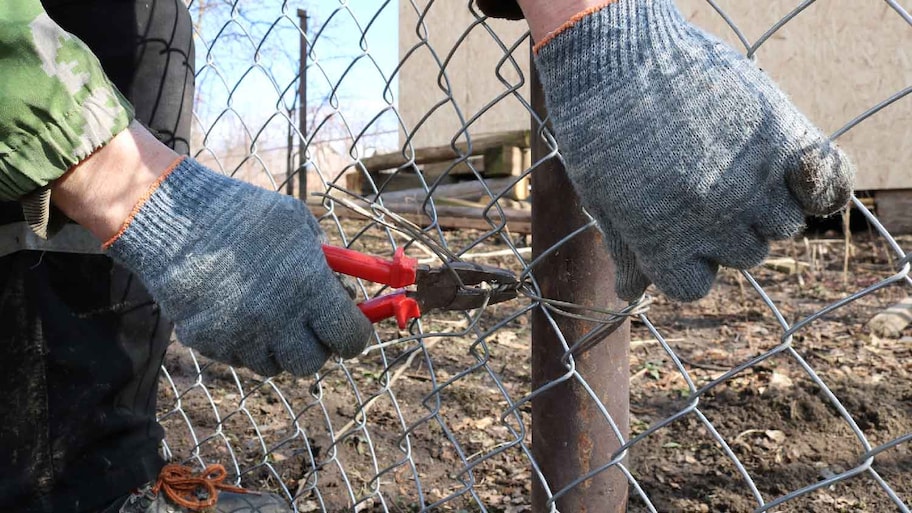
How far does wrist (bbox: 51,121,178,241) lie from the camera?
976 mm

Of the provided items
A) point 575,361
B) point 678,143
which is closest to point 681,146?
point 678,143

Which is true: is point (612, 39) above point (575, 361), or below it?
above

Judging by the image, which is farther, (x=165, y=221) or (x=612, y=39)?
(x=165, y=221)

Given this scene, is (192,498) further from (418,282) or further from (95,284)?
(418,282)

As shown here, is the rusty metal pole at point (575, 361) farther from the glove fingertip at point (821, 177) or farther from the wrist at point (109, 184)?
the wrist at point (109, 184)

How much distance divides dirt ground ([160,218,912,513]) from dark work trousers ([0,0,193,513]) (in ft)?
1.44

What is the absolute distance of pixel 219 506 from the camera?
160 centimetres

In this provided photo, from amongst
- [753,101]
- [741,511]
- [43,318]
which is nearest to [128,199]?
[43,318]

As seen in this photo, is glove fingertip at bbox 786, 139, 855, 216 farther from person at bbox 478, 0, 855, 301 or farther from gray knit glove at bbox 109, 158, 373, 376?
gray knit glove at bbox 109, 158, 373, 376

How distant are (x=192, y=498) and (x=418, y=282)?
0.83m

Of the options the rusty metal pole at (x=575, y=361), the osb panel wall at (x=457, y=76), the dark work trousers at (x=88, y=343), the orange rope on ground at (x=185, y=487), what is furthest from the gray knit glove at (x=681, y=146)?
the osb panel wall at (x=457, y=76)

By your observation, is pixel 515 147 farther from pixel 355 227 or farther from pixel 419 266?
pixel 419 266

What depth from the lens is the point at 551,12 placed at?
2.89 feet

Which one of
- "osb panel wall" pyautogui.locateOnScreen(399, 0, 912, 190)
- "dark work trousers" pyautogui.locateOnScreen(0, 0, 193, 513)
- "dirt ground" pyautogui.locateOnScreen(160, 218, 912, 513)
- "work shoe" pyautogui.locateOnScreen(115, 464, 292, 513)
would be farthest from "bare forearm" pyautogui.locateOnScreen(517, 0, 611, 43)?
"osb panel wall" pyautogui.locateOnScreen(399, 0, 912, 190)
